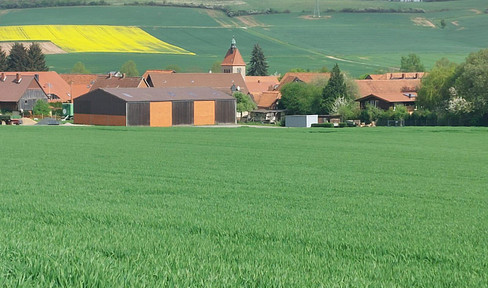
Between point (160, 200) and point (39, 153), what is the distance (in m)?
15.6

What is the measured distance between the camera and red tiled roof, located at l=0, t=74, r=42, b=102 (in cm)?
8669

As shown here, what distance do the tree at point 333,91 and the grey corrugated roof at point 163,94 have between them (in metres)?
10.5

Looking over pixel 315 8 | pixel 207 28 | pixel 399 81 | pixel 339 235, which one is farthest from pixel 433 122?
pixel 315 8

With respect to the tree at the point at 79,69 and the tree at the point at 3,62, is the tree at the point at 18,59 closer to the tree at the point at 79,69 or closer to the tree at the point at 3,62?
the tree at the point at 3,62

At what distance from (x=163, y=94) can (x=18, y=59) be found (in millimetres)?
50381

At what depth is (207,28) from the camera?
172125 mm

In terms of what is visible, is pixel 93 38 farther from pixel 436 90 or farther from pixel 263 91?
pixel 436 90

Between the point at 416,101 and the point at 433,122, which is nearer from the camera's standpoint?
the point at 433,122

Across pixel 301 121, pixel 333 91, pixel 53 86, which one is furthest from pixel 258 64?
pixel 301 121

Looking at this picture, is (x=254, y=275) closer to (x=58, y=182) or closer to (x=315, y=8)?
(x=58, y=182)

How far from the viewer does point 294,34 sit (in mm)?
175875

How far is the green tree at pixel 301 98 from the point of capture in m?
82.3

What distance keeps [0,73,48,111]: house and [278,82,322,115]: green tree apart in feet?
98.6

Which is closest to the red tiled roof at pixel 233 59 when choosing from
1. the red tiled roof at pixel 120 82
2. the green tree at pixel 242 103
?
the red tiled roof at pixel 120 82
